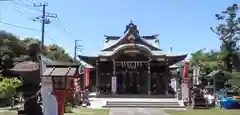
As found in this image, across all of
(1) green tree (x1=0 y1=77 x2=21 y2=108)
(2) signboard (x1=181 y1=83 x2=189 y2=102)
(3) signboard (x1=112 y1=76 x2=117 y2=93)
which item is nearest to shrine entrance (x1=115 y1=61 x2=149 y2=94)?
(3) signboard (x1=112 y1=76 x2=117 y2=93)

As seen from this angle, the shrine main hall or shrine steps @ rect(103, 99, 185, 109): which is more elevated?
the shrine main hall

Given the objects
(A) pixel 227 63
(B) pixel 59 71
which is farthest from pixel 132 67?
(B) pixel 59 71

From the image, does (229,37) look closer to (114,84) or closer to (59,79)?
(114,84)

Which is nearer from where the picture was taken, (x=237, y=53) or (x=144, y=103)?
(x=144, y=103)

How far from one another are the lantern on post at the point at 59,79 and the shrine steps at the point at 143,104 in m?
18.9

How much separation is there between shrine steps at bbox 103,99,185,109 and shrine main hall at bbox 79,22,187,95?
4.32 meters

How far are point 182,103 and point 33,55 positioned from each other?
18197mm

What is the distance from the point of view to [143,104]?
98.9 ft

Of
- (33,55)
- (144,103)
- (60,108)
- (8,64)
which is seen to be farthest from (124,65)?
(60,108)

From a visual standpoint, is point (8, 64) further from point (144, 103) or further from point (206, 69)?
point (206, 69)

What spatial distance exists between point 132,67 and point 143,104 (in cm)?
722

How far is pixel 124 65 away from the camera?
1444 inches

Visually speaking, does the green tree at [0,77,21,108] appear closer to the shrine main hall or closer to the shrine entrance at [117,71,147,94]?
the shrine main hall

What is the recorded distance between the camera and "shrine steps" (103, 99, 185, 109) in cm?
2956
